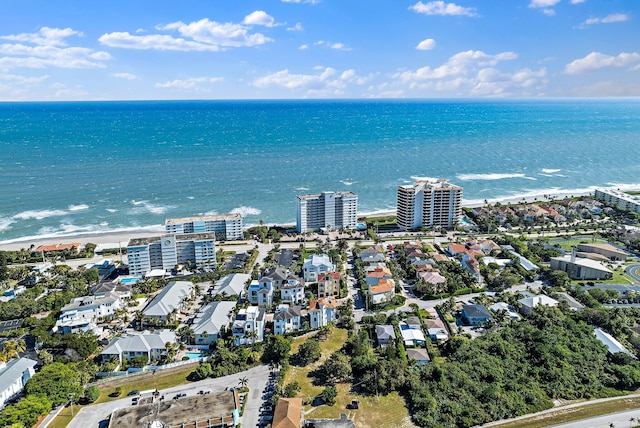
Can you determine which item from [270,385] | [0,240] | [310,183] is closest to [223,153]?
[310,183]

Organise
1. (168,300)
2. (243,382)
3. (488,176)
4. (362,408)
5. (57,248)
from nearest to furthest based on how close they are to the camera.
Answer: (362,408), (243,382), (168,300), (57,248), (488,176)

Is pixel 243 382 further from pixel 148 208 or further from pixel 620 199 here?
pixel 620 199

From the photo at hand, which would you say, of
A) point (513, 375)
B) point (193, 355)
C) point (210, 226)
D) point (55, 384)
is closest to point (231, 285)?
point (193, 355)

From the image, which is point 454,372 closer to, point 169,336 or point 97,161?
point 169,336

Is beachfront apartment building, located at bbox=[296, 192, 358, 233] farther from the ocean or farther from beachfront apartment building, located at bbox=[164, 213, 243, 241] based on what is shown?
beachfront apartment building, located at bbox=[164, 213, 243, 241]

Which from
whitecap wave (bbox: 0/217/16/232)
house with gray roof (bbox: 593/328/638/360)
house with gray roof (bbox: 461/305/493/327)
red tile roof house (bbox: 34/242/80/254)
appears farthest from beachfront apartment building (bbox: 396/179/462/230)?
whitecap wave (bbox: 0/217/16/232)

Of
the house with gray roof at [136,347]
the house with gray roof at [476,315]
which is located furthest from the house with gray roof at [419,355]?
the house with gray roof at [136,347]
